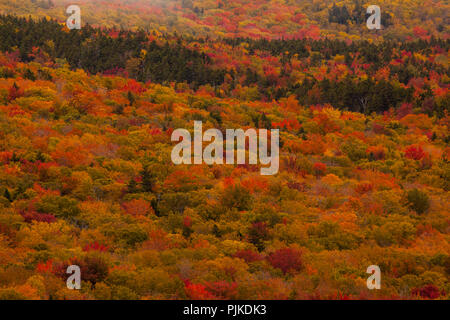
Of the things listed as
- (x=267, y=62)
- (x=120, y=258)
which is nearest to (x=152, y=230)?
(x=120, y=258)

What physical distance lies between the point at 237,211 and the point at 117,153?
1016cm

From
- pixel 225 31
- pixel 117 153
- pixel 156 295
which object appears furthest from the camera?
pixel 225 31

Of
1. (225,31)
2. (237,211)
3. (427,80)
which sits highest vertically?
(225,31)

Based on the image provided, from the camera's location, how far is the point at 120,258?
1429 cm

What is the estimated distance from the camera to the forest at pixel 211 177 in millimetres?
12859

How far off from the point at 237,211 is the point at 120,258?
6.16 m

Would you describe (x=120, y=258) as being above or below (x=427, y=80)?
below

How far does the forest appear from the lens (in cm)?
1286

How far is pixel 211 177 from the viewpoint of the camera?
Result: 24.1 meters

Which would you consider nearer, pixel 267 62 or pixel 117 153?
pixel 117 153
